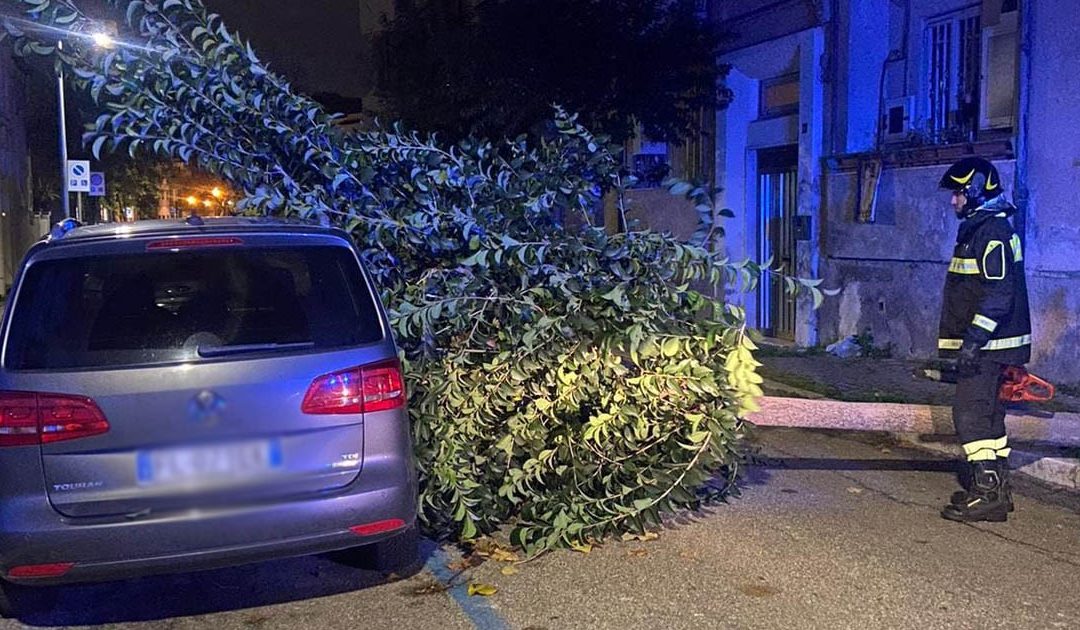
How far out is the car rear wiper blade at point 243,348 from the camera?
13.3 ft

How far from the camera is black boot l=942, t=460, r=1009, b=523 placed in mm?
5883

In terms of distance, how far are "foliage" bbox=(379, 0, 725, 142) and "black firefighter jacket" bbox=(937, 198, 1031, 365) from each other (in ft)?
29.8

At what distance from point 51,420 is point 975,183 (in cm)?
478

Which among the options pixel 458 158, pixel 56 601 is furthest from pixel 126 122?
pixel 56 601

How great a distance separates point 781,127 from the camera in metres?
13.9

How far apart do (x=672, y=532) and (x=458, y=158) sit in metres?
2.46

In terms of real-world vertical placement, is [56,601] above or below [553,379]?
below

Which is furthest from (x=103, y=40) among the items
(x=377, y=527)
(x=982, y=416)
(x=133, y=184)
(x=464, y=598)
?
(x=133, y=184)

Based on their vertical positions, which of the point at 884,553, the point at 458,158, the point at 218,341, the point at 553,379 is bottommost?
the point at 884,553

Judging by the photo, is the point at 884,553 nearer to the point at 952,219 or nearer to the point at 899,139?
the point at 952,219

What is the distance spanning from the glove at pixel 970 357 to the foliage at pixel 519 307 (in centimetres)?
104

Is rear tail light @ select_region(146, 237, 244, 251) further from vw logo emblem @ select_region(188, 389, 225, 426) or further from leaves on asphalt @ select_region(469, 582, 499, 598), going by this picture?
leaves on asphalt @ select_region(469, 582, 499, 598)

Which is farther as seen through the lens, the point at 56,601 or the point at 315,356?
the point at 56,601

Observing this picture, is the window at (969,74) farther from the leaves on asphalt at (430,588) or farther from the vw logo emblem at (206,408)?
the vw logo emblem at (206,408)
